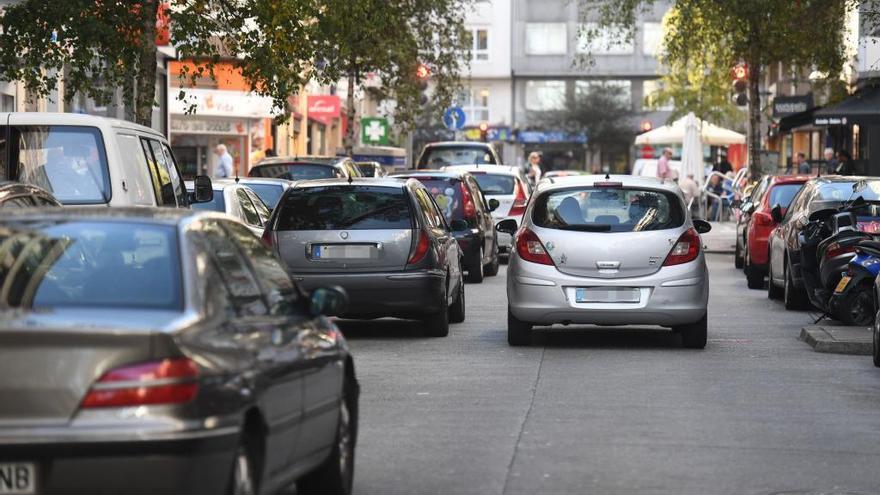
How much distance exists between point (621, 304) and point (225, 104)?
121ft

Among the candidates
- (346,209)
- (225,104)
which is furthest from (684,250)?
(225,104)

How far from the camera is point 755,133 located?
40.5 m

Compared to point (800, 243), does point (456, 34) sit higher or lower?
higher

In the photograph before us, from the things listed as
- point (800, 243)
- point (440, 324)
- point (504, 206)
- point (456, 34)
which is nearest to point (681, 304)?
point (440, 324)

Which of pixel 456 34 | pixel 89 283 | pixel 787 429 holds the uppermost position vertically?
pixel 456 34

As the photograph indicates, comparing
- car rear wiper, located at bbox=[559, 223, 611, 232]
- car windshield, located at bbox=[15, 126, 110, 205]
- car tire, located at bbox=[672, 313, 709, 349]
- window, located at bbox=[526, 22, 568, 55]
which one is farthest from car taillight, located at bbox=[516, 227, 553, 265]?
window, located at bbox=[526, 22, 568, 55]

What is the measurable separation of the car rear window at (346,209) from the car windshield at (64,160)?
95.0 inches

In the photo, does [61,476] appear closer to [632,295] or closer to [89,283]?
[89,283]

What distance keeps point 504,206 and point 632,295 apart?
15.5 metres

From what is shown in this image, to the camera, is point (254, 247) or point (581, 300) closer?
point (254, 247)

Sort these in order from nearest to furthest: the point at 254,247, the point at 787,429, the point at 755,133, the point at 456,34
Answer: the point at 254,247
the point at 787,429
the point at 755,133
the point at 456,34

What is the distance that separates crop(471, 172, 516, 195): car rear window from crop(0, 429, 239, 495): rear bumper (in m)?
25.5

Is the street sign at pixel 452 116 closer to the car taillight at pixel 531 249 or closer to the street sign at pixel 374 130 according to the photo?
the street sign at pixel 374 130

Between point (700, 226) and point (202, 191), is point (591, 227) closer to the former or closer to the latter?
point (700, 226)
